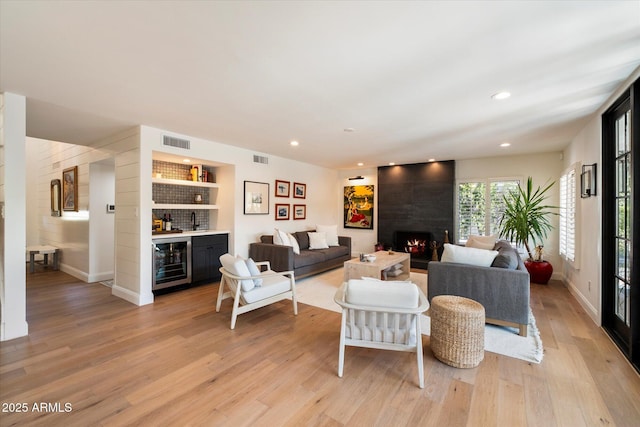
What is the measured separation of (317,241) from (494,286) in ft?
12.5

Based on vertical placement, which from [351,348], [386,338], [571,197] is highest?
[571,197]

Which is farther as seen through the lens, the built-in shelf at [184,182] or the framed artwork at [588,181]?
the built-in shelf at [184,182]

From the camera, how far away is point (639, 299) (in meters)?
2.43

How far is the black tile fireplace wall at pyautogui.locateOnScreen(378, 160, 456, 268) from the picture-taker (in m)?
6.63

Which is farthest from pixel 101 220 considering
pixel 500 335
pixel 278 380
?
pixel 500 335

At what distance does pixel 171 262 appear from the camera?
4.55 m

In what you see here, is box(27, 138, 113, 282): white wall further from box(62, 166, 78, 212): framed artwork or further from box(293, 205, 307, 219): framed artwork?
box(293, 205, 307, 219): framed artwork

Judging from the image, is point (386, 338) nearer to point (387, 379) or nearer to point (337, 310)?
point (387, 379)

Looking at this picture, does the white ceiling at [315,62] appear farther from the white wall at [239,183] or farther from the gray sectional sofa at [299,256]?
the gray sectional sofa at [299,256]

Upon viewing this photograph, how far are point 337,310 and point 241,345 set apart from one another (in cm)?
141

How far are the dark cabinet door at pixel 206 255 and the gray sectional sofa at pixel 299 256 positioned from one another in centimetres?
62

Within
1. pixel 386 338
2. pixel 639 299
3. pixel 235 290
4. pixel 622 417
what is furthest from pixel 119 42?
pixel 639 299

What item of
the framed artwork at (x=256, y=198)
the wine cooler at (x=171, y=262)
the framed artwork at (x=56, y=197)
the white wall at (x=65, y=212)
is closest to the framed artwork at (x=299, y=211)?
the framed artwork at (x=256, y=198)

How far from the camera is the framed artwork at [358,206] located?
7816mm
